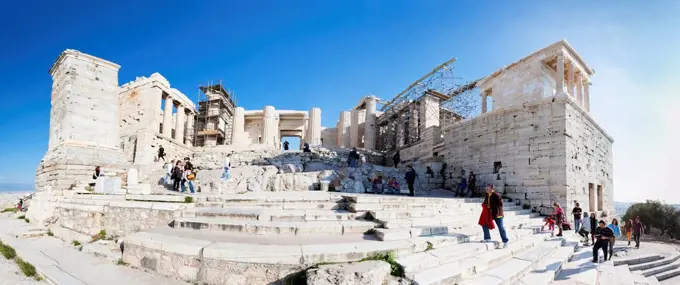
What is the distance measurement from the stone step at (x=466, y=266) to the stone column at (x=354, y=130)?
736 inches

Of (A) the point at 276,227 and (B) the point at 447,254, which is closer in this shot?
(B) the point at 447,254

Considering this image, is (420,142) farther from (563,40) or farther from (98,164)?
(98,164)

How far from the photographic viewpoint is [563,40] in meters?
10.8

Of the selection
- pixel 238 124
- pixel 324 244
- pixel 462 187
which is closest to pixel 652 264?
pixel 462 187

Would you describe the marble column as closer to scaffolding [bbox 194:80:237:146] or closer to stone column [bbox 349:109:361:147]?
stone column [bbox 349:109:361:147]

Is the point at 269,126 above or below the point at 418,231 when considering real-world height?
above

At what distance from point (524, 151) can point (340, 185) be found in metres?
7.01

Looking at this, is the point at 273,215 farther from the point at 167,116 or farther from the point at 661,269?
the point at 167,116

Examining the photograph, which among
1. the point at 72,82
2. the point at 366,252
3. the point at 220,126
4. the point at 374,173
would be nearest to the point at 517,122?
the point at 374,173

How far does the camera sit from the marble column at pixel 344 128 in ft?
81.0

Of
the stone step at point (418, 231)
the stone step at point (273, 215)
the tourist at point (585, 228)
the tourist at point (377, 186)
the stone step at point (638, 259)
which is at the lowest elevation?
the stone step at point (638, 259)

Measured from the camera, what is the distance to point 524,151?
34.2ft

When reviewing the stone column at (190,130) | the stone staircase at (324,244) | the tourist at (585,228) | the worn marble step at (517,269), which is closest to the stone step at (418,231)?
the stone staircase at (324,244)

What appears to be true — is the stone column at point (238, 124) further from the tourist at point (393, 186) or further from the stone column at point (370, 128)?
the tourist at point (393, 186)
